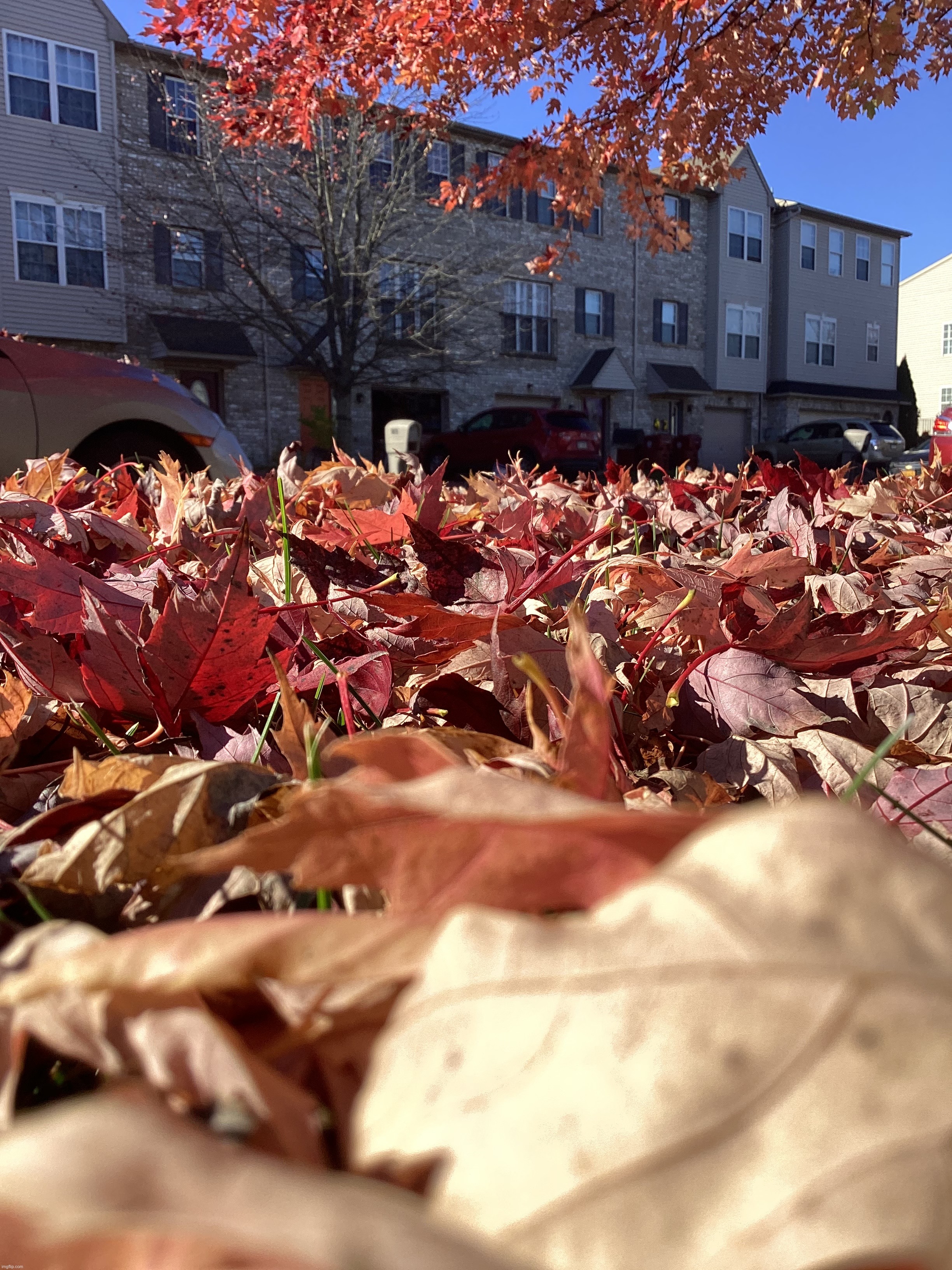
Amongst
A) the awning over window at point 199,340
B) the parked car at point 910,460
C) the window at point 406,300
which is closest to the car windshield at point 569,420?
the window at point 406,300

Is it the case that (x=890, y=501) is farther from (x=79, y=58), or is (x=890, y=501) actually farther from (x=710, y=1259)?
(x=79, y=58)

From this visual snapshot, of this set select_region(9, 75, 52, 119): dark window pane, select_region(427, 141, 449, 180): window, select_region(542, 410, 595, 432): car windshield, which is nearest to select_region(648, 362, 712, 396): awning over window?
select_region(542, 410, 595, 432): car windshield

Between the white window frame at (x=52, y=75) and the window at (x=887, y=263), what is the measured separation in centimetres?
3042

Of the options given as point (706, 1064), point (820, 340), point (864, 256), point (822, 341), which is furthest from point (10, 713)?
point (864, 256)

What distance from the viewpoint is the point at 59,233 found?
22844mm

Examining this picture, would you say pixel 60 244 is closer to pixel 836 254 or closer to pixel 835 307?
pixel 835 307

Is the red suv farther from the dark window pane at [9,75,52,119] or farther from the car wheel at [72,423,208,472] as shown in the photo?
the car wheel at [72,423,208,472]

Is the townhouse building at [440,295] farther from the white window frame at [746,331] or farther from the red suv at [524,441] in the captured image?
the red suv at [524,441]

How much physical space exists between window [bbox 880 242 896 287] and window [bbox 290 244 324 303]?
2507 cm

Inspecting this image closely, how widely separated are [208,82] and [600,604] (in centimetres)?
2597

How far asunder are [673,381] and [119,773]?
33898 millimetres

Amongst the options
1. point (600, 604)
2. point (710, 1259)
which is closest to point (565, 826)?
point (710, 1259)

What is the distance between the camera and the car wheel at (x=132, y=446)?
21.2 ft

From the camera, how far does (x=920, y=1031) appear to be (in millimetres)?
311
